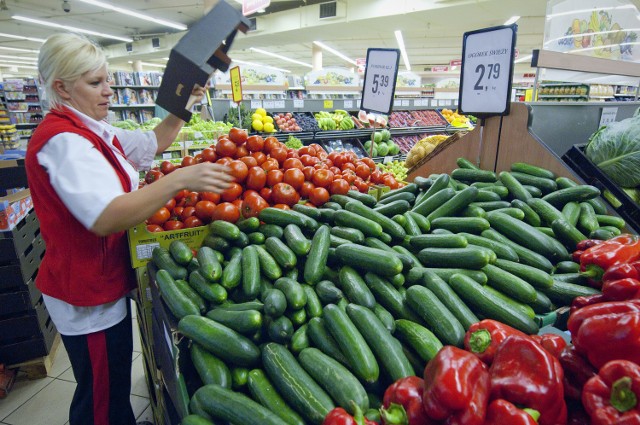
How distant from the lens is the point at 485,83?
7.94 ft

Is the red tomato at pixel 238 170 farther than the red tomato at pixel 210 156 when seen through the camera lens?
No

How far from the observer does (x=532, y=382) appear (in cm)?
77

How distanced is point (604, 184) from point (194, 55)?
7.53ft

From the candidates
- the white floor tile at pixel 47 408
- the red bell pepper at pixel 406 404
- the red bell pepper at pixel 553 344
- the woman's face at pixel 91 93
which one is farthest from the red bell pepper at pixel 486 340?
the white floor tile at pixel 47 408

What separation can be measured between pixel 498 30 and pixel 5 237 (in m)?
3.50

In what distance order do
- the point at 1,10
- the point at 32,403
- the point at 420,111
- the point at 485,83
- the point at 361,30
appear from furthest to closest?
1. the point at 361,30
2. the point at 1,10
3. the point at 420,111
4. the point at 32,403
5. the point at 485,83

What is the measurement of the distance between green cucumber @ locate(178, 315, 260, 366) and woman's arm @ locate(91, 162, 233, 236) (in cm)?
43

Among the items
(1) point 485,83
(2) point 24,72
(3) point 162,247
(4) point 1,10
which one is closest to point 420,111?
(1) point 485,83

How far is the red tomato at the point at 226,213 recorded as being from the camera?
6.10 ft

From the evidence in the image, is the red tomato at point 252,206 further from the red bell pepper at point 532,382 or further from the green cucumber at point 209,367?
the red bell pepper at point 532,382

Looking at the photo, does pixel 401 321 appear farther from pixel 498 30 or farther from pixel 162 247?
pixel 498 30

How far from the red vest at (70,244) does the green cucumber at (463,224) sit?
145cm

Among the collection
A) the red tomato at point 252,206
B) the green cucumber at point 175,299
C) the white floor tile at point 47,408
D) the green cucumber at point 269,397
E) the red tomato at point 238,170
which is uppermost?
the red tomato at point 238,170

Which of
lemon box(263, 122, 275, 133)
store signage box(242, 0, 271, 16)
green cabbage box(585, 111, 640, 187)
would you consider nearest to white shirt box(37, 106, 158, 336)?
green cabbage box(585, 111, 640, 187)
